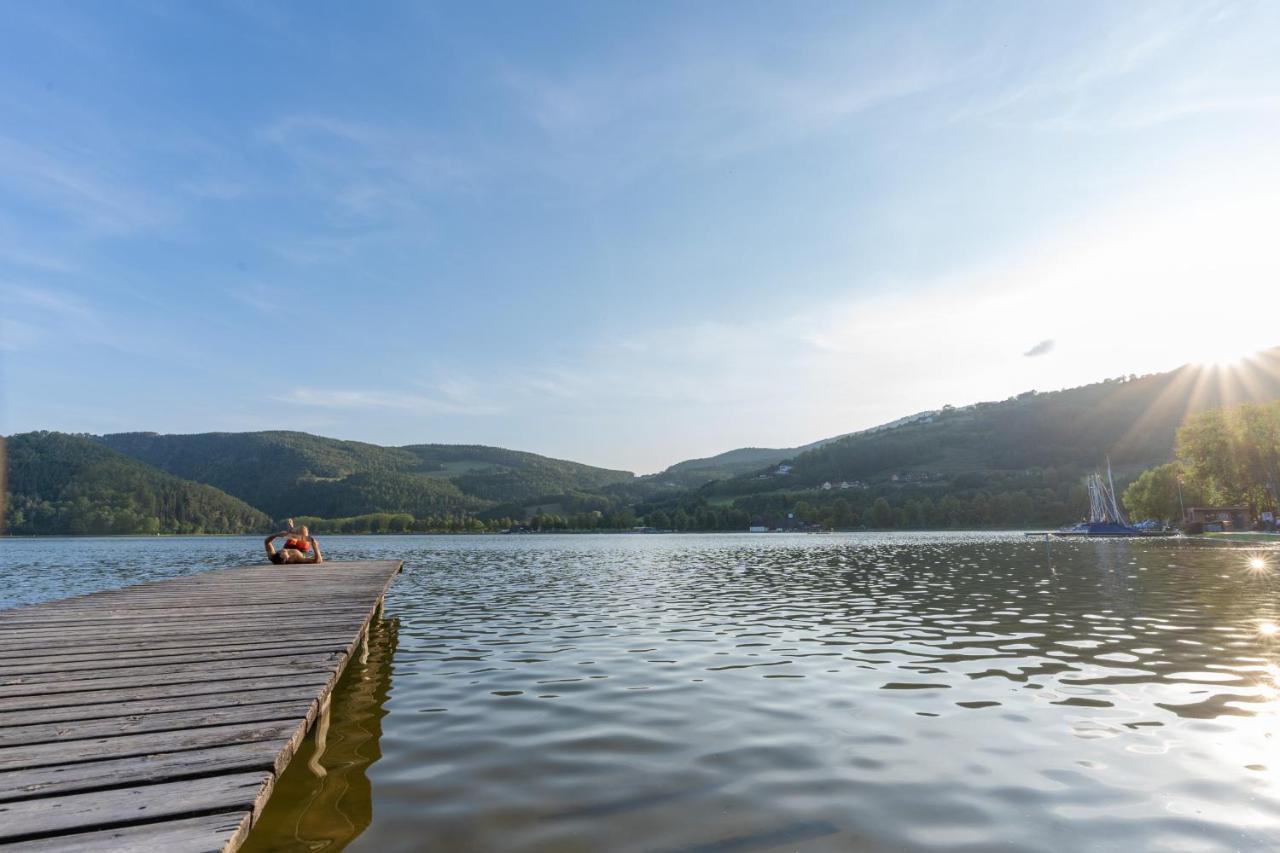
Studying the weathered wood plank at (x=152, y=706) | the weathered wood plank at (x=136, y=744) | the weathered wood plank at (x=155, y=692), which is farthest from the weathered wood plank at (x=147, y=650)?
the weathered wood plank at (x=136, y=744)

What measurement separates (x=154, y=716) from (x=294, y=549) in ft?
85.9

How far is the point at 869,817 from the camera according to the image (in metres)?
6.55

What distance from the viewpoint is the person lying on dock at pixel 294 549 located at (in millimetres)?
29703

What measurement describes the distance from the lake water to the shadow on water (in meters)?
0.04

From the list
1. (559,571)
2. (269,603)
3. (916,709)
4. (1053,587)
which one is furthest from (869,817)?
(559,571)

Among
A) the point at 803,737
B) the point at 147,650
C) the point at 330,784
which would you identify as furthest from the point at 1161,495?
the point at 147,650

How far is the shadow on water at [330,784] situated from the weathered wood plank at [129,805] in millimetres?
1488

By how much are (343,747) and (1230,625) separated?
21.8m

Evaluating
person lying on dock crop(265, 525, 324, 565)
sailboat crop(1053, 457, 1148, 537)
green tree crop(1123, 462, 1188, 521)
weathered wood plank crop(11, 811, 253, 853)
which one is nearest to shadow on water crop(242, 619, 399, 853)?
weathered wood plank crop(11, 811, 253, 853)

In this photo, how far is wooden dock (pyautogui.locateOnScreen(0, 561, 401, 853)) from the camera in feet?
14.9

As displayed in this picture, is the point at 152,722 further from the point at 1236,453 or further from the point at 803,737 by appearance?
the point at 1236,453

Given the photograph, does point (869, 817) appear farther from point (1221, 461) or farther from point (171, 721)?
point (1221, 461)

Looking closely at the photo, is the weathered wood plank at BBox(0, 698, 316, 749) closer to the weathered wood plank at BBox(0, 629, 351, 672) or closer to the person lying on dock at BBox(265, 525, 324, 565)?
the weathered wood plank at BBox(0, 629, 351, 672)

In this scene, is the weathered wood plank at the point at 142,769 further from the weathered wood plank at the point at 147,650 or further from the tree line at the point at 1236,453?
the tree line at the point at 1236,453
